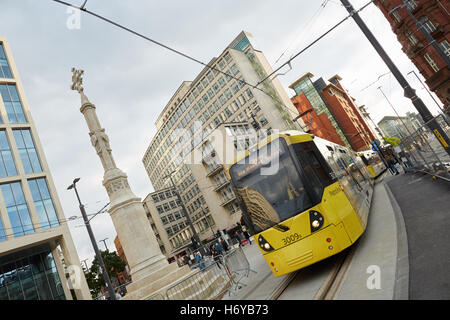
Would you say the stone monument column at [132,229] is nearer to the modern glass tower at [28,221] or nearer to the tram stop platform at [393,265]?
the tram stop platform at [393,265]

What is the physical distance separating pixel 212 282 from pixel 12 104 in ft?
95.3

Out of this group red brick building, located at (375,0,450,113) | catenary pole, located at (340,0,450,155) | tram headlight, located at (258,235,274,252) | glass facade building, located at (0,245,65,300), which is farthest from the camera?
red brick building, located at (375,0,450,113)

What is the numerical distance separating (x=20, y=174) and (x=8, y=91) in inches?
365

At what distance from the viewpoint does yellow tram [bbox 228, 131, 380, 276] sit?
634cm

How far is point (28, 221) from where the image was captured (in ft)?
77.6

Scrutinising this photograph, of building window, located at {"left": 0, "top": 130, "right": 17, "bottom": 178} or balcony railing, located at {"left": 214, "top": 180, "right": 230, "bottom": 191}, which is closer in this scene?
building window, located at {"left": 0, "top": 130, "right": 17, "bottom": 178}

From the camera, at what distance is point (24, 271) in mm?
23750

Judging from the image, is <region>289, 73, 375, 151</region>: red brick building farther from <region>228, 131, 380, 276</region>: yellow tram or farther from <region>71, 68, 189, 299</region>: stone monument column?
<region>228, 131, 380, 276</region>: yellow tram

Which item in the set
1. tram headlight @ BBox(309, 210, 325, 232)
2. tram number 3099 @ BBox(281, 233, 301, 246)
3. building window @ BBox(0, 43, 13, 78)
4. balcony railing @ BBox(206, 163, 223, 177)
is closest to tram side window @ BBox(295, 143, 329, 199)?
tram headlight @ BBox(309, 210, 325, 232)

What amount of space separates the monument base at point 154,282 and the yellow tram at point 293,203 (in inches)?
243

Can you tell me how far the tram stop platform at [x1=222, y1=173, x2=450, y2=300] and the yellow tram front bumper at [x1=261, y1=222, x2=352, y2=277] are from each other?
0.54m

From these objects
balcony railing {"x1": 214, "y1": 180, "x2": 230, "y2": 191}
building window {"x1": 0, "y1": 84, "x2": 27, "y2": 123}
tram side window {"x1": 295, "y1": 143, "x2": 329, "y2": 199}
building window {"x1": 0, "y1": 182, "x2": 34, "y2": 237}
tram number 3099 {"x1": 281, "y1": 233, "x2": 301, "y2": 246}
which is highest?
building window {"x1": 0, "y1": 84, "x2": 27, "y2": 123}

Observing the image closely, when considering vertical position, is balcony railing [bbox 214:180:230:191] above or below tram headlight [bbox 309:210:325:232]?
above

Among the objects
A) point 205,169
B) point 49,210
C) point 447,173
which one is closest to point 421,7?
point 447,173
